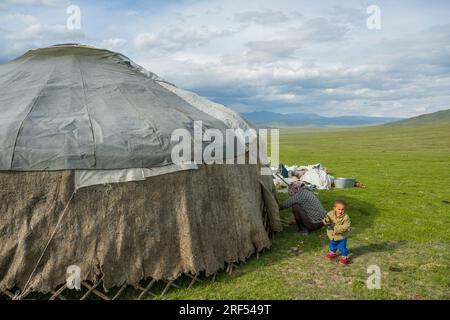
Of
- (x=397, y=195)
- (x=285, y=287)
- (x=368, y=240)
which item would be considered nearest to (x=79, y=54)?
(x=285, y=287)

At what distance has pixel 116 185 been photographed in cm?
584

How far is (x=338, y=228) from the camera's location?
714 centimetres

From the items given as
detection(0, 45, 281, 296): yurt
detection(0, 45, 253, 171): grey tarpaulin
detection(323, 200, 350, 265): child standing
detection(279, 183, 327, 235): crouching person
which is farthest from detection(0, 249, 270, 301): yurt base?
detection(279, 183, 327, 235): crouching person

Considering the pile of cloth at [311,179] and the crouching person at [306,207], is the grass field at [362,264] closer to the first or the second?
the crouching person at [306,207]

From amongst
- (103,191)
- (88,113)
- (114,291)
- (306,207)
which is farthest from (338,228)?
(88,113)

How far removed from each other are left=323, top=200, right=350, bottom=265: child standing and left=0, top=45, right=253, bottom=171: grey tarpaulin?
8.58 ft

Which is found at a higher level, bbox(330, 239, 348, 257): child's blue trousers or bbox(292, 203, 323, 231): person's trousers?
bbox(292, 203, 323, 231): person's trousers

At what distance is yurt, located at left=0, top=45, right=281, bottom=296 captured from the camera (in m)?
5.57

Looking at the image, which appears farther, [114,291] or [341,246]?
[341,246]

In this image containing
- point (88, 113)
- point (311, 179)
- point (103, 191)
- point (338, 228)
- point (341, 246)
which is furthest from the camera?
point (311, 179)

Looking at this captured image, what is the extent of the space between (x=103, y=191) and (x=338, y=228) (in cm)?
418

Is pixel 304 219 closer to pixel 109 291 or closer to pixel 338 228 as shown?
pixel 338 228

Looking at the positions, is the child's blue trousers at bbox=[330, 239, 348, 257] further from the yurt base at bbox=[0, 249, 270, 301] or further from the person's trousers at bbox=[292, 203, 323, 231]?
the yurt base at bbox=[0, 249, 270, 301]

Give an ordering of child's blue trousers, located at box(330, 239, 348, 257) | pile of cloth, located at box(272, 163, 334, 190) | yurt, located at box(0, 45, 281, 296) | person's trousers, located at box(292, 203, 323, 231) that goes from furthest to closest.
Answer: pile of cloth, located at box(272, 163, 334, 190)
person's trousers, located at box(292, 203, 323, 231)
child's blue trousers, located at box(330, 239, 348, 257)
yurt, located at box(0, 45, 281, 296)
